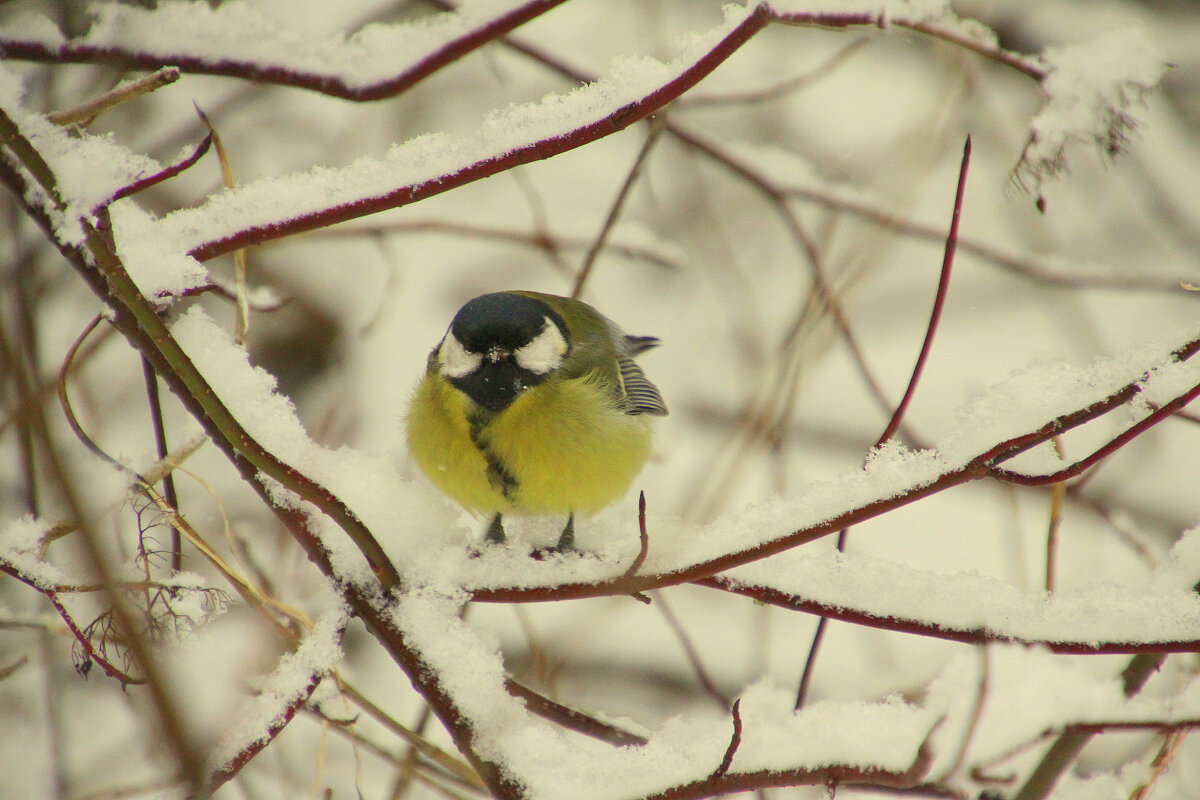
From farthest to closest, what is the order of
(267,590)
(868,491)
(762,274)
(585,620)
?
(762,274), (585,620), (267,590), (868,491)

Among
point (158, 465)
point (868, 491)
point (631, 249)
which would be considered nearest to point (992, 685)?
point (868, 491)

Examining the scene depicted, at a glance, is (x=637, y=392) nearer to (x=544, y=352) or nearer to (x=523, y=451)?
(x=544, y=352)

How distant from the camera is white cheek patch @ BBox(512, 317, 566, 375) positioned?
2.61m

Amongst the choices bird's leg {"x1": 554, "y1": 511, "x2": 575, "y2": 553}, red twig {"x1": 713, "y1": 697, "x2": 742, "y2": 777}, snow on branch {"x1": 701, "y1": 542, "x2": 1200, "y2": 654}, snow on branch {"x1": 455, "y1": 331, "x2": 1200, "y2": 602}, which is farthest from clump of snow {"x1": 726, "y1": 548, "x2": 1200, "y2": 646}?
bird's leg {"x1": 554, "y1": 511, "x2": 575, "y2": 553}

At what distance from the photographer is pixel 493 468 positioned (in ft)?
7.93

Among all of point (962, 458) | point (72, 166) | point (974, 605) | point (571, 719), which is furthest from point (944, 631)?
point (72, 166)

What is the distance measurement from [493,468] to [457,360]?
0.37 metres

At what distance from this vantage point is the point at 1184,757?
9.05 ft

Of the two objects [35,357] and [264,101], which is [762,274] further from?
[35,357]

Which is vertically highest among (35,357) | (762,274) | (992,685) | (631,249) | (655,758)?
(762,274)

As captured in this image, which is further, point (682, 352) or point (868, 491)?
point (682, 352)

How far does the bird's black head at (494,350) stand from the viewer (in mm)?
2486

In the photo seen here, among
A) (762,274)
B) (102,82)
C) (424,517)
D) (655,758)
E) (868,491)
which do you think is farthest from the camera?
(762,274)

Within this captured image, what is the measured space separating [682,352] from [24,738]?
304 cm
